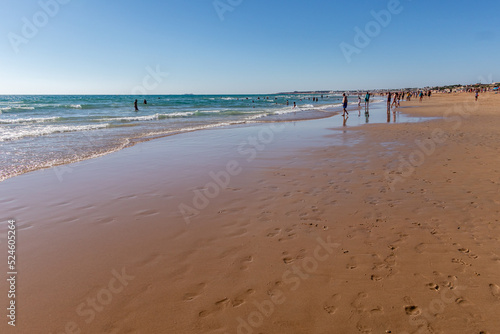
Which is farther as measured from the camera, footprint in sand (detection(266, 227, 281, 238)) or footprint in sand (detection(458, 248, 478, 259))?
footprint in sand (detection(266, 227, 281, 238))

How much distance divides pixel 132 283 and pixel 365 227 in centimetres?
372

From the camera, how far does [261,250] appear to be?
4.19m

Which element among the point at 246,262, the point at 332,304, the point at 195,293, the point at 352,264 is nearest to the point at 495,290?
the point at 352,264

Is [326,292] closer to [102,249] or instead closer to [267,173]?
[102,249]

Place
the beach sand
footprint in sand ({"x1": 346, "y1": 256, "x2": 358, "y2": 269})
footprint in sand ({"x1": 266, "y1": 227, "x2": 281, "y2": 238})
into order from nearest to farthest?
the beach sand → footprint in sand ({"x1": 346, "y1": 256, "x2": 358, "y2": 269}) → footprint in sand ({"x1": 266, "y1": 227, "x2": 281, "y2": 238})

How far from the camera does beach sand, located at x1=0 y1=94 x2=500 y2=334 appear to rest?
9.68 ft

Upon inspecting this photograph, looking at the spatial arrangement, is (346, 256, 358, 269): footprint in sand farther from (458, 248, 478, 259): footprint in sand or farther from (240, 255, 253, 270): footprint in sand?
(458, 248, 478, 259): footprint in sand

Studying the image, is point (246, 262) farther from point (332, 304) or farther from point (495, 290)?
point (495, 290)

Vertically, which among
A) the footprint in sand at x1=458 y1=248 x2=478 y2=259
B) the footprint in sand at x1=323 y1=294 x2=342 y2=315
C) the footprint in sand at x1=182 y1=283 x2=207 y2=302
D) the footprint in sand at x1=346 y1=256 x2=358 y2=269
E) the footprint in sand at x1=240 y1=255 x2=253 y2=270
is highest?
the footprint in sand at x1=182 y1=283 x2=207 y2=302

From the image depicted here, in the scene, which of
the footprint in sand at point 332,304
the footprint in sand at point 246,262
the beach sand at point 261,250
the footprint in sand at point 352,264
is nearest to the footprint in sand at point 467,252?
the beach sand at point 261,250

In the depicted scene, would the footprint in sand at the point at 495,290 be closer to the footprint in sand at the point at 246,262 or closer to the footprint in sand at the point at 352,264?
the footprint in sand at the point at 352,264

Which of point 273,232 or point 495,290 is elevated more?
point 273,232

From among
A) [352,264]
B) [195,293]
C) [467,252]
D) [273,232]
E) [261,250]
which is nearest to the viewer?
[195,293]

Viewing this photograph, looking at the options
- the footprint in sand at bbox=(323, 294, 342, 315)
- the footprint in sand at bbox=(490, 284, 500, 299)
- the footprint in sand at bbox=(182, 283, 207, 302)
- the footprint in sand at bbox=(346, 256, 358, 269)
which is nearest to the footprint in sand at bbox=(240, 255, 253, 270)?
the footprint in sand at bbox=(182, 283, 207, 302)
